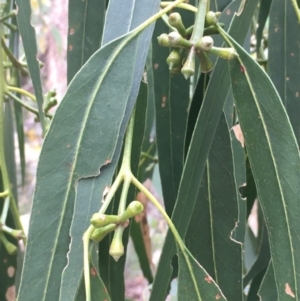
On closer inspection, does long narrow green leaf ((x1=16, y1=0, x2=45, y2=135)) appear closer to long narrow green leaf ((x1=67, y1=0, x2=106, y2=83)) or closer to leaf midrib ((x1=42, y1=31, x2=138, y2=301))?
long narrow green leaf ((x1=67, y1=0, x2=106, y2=83))

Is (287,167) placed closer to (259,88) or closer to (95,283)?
(259,88)

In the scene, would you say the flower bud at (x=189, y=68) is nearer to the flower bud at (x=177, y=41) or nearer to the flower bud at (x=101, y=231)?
the flower bud at (x=177, y=41)

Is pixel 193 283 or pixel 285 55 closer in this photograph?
pixel 193 283

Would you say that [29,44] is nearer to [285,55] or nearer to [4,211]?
[4,211]

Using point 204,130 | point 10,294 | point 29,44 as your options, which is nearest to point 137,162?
point 204,130

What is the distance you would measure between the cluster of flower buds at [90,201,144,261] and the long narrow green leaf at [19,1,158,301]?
0.19 ft

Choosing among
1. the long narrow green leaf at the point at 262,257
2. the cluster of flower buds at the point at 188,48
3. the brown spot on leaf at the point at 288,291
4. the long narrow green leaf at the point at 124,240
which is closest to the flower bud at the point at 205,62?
the cluster of flower buds at the point at 188,48

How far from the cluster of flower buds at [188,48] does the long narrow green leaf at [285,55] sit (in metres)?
0.22

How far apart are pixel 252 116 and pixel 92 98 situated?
0.15m

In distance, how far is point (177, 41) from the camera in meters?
0.38

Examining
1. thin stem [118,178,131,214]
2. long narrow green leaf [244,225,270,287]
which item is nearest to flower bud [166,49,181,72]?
thin stem [118,178,131,214]

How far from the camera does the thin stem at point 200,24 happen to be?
38 cm

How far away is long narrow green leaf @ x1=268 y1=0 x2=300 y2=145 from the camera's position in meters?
0.60

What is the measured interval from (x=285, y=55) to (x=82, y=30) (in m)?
0.27
